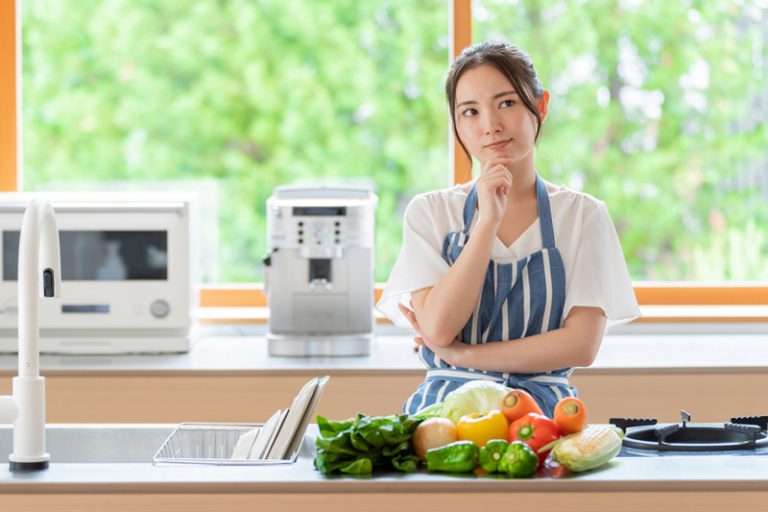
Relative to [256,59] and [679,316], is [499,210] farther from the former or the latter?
[256,59]

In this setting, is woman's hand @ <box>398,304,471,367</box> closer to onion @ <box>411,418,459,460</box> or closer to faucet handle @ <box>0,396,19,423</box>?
onion @ <box>411,418,459,460</box>

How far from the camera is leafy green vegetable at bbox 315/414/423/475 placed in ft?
5.13

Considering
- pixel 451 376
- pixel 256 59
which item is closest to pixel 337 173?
pixel 256 59

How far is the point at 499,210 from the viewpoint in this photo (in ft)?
6.50

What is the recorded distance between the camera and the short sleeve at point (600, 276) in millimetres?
2064

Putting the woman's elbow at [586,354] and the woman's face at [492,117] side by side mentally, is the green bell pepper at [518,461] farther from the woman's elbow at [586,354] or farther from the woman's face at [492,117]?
the woman's face at [492,117]

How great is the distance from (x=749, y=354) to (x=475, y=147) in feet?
4.91

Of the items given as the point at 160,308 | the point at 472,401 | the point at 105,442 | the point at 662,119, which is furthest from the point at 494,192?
the point at 662,119

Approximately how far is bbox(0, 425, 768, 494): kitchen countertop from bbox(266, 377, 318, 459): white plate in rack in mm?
205

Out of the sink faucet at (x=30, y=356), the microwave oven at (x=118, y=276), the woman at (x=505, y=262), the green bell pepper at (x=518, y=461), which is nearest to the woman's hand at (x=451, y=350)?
the woman at (x=505, y=262)

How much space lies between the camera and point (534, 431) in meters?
1.59

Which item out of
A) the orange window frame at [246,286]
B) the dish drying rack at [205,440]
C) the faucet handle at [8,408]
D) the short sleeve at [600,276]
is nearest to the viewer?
the faucet handle at [8,408]

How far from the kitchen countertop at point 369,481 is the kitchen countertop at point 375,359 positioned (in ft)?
4.64

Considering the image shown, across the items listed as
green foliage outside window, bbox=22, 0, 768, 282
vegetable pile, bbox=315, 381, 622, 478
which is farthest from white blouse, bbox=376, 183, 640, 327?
green foliage outside window, bbox=22, 0, 768, 282
